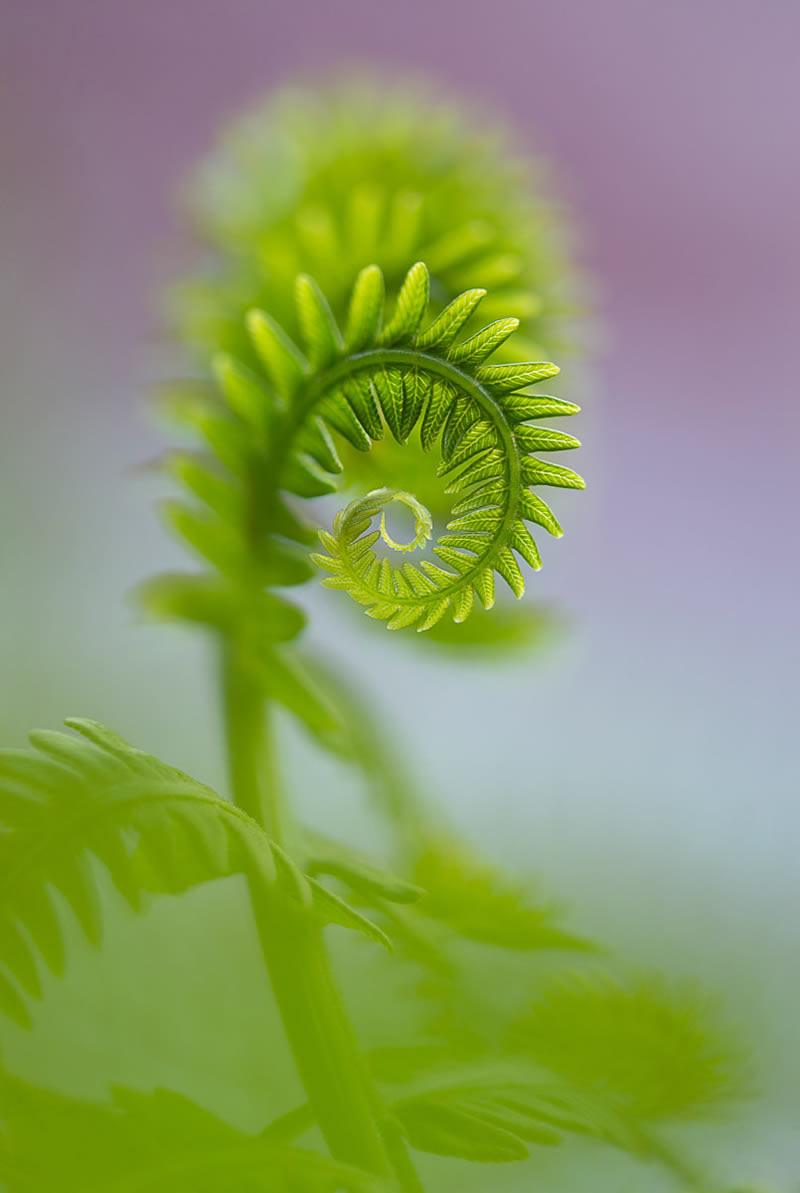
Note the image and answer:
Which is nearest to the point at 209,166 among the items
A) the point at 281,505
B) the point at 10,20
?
the point at 281,505

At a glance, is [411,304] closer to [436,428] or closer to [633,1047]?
[436,428]

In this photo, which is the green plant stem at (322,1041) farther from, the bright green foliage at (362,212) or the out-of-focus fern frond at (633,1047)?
the bright green foliage at (362,212)

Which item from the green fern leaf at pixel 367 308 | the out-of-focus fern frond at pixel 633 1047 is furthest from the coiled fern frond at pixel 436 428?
the out-of-focus fern frond at pixel 633 1047

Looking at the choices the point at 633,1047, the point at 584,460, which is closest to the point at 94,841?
the point at 633,1047

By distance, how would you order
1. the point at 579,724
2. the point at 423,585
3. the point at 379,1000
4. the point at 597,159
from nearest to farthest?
the point at 423,585, the point at 379,1000, the point at 579,724, the point at 597,159

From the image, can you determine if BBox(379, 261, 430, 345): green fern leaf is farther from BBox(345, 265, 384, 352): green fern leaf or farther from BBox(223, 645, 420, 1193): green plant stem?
BBox(223, 645, 420, 1193): green plant stem

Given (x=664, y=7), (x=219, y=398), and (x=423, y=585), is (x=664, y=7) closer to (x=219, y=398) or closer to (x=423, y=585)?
(x=219, y=398)

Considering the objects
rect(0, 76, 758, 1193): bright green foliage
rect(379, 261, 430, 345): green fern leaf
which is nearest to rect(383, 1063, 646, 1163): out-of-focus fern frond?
rect(0, 76, 758, 1193): bright green foliage
